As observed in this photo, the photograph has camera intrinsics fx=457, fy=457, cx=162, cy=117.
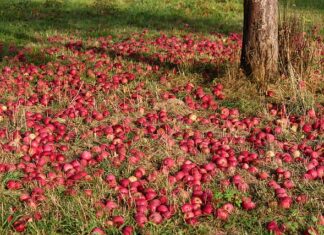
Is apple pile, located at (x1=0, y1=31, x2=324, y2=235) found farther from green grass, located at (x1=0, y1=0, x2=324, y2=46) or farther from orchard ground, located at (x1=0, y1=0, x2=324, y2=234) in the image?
green grass, located at (x1=0, y1=0, x2=324, y2=46)

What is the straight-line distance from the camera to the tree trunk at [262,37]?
23.2 feet

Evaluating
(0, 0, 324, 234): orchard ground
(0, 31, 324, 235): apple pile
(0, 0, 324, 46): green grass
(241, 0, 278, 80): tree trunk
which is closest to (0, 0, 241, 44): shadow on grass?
(0, 0, 324, 46): green grass

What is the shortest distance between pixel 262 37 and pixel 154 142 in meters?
2.81

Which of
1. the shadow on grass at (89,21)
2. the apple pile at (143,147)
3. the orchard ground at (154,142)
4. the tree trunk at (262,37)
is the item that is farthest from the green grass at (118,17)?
the tree trunk at (262,37)

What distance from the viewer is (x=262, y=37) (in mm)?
7145

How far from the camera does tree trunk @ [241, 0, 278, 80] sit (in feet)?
23.2

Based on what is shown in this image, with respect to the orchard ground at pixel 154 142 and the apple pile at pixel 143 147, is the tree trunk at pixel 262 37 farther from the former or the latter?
the apple pile at pixel 143 147

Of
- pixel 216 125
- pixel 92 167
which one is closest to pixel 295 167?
pixel 216 125

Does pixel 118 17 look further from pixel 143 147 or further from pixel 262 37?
pixel 143 147

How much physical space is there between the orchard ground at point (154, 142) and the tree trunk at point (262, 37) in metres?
0.27

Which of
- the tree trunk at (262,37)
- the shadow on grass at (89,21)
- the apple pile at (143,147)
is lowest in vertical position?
the apple pile at (143,147)

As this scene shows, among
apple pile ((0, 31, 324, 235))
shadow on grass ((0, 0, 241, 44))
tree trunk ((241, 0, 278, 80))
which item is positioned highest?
tree trunk ((241, 0, 278, 80))

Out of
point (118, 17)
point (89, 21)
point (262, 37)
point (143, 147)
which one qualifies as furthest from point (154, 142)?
point (118, 17)

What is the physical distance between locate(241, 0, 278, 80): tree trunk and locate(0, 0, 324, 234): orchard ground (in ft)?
0.89
